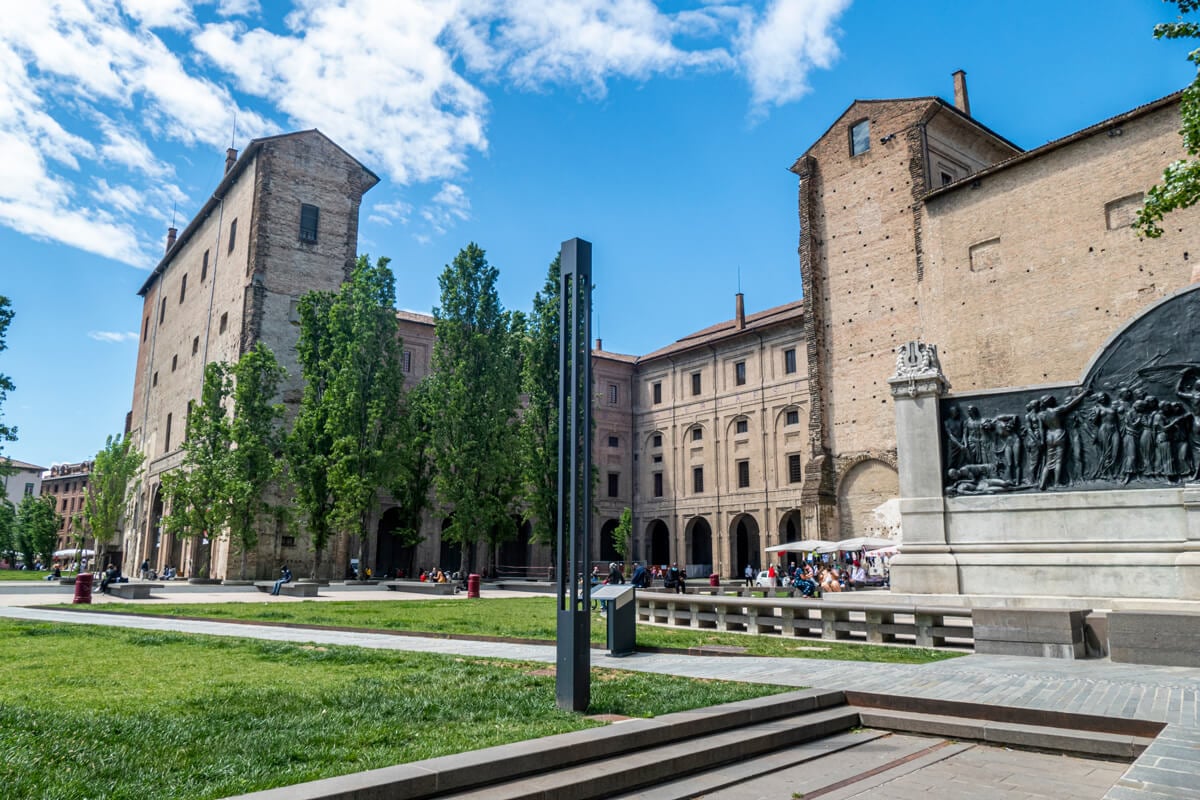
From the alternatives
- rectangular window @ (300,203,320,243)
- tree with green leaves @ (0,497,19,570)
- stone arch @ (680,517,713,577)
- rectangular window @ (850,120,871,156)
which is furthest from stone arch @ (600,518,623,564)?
tree with green leaves @ (0,497,19,570)

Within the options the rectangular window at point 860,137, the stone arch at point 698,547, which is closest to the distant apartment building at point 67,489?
the stone arch at point 698,547

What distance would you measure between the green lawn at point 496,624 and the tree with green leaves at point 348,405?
41.4ft

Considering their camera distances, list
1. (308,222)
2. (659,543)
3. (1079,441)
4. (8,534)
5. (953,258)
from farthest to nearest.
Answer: (8,534), (659,543), (308,222), (953,258), (1079,441)

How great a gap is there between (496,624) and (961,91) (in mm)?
39613

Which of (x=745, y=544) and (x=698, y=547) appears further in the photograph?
(x=698, y=547)

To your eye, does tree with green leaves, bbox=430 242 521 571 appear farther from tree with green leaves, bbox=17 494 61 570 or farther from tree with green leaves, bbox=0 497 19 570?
tree with green leaves, bbox=17 494 61 570

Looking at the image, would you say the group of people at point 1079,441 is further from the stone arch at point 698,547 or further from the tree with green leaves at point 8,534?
the tree with green leaves at point 8,534

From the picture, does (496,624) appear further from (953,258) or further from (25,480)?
(25,480)

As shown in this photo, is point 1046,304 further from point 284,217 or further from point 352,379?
point 284,217

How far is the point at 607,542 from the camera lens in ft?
188

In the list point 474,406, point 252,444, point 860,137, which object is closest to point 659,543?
point 474,406

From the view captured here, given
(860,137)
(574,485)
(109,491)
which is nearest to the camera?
(574,485)

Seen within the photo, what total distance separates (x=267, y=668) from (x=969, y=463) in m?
12.4

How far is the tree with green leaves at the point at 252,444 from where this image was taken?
34562mm
